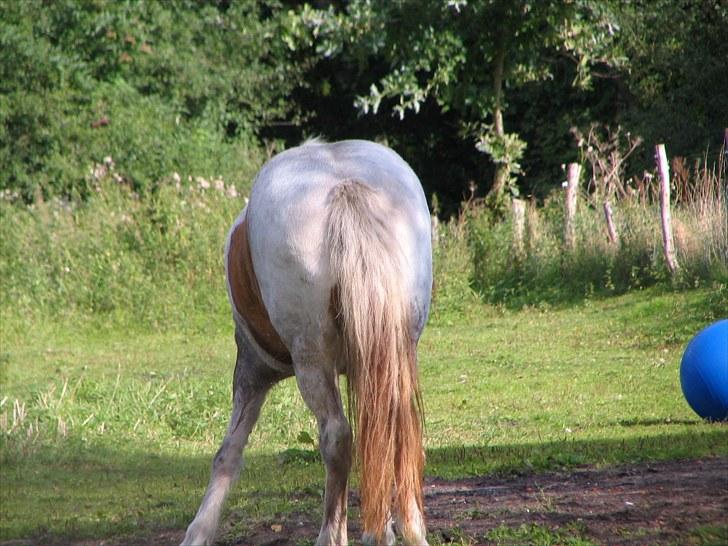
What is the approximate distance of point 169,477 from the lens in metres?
8.04

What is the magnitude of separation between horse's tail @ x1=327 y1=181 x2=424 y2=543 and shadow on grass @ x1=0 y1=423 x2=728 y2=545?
1556mm

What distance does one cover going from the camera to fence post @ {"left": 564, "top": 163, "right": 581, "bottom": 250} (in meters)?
15.2

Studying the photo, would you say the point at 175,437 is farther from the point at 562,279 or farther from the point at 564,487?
the point at 562,279

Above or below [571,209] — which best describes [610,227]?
below

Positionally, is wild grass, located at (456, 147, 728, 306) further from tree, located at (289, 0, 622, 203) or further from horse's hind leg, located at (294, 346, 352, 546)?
horse's hind leg, located at (294, 346, 352, 546)

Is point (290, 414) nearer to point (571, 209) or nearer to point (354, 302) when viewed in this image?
point (354, 302)

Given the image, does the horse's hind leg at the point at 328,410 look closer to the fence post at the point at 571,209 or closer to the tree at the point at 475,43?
the fence post at the point at 571,209

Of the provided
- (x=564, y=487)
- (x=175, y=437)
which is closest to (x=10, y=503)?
(x=175, y=437)

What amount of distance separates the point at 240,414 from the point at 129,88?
52.3ft

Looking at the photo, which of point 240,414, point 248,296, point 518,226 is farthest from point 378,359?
point 518,226

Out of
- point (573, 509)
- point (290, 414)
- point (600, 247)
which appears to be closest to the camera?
point (573, 509)

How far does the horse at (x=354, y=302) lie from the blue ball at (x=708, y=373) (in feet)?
10.2

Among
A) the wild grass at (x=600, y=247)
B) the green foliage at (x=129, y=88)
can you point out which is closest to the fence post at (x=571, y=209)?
the wild grass at (x=600, y=247)

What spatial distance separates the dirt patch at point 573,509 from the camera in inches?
186
